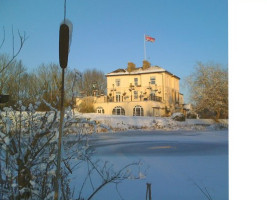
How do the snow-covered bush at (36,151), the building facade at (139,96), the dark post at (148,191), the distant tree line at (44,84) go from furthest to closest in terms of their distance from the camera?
the building facade at (139,96) < the distant tree line at (44,84) < the dark post at (148,191) < the snow-covered bush at (36,151)

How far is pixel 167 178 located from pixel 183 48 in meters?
1.03

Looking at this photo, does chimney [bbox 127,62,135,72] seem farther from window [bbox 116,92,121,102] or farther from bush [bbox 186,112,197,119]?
bush [bbox 186,112,197,119]

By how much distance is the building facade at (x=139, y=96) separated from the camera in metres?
2.21

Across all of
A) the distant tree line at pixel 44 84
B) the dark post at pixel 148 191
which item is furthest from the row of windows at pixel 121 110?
the dark post at pixel 148 191

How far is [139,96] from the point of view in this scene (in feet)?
7.29

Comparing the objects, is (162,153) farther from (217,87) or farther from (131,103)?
(217,87)

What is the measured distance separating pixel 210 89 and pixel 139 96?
0.56 meters

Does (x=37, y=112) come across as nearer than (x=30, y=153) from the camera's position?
No

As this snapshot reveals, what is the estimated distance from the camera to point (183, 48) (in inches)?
97.0

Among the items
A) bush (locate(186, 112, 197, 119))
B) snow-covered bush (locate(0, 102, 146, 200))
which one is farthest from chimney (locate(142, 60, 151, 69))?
snow-covered bush (locate(0, 102, 146, 200))

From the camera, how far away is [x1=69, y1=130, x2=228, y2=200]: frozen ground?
2.07 metres

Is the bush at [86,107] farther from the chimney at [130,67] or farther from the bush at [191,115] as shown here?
the bush at [191,115]

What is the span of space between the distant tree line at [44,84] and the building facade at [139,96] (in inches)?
3.2

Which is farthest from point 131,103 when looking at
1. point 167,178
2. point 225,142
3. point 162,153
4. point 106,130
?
point 225,142
